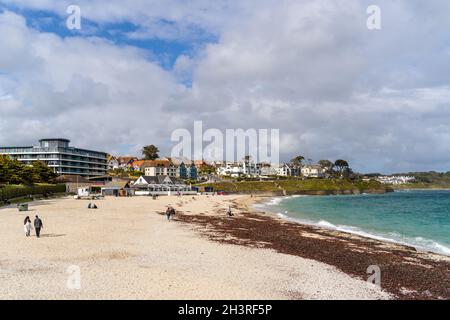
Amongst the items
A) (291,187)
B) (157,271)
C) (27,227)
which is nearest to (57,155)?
(291,187)

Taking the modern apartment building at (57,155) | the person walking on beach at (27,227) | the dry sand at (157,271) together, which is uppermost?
the modern apartment building at (57,155)

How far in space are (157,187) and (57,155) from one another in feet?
170

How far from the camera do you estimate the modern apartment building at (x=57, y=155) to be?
136 m

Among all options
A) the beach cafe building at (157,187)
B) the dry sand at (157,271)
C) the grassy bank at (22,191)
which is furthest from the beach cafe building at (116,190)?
the dry sand at (157,271)

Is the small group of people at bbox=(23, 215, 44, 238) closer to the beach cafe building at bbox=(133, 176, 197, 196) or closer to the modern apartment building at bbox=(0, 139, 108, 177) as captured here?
the beach cafe building at bbox=(133, 176, 197, 196)

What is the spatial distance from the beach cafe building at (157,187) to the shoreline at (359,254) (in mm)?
71257

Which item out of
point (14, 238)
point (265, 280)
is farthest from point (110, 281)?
point (14, 238)

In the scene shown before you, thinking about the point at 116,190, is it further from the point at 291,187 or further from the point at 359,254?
the point at 291,187

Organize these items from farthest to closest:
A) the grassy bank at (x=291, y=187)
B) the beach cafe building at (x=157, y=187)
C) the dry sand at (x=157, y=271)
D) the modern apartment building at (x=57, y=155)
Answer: the grassy bank at (x=291, y=187), the modern apartment building at (x=57, y=155), the beach cafe building at (x=157, y=187), the dry sand at (x=157, y=271)

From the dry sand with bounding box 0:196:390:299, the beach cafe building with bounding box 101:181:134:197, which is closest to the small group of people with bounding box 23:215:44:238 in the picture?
the dry sand with bounding box 0:196:390:299

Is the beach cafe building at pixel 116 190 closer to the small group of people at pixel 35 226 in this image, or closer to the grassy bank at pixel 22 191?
the grassy bank at pixel 22 191

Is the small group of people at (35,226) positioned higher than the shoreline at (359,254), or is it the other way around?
the small group of people at (35,226)

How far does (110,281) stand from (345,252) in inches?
630

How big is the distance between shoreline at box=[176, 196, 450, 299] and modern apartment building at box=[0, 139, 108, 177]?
117m
